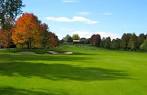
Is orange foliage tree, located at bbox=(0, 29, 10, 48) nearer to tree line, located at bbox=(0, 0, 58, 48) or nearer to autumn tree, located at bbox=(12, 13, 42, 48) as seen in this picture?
tree line, located at bbox=(0, 0, 58, 48)

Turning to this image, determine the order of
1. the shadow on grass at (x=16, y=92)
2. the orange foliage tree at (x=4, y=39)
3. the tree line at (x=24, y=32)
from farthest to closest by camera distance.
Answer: the orange foliage tree at (x=4, y=39), the tree line at (x=24, y=32), the shadow on grass at (x=16, y=92)

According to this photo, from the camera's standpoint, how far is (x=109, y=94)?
26219 millimetres

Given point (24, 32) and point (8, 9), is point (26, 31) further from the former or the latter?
point (8, 9)

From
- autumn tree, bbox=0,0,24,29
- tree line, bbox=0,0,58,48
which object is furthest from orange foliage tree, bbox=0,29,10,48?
autumn tree, bbox=0,0,24,29

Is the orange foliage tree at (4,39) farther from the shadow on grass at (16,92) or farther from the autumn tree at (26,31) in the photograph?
the shadow on grass at (16,92)

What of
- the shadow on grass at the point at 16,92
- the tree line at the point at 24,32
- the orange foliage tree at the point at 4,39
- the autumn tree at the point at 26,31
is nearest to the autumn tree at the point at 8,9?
the tree line at the point at 24,32

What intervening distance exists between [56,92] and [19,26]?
81174 millimetres

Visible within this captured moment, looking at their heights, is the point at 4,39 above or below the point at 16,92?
above

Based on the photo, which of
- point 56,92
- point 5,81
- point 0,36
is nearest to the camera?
point 56,92

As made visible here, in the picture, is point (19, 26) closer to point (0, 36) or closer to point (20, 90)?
point (0, 36)

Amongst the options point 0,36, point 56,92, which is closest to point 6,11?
point 56,92

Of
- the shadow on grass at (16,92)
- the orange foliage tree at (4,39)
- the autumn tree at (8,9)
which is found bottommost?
the shadow on grass at (16,92)

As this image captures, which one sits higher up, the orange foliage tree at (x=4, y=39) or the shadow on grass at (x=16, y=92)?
the orange foliage tree at (x=4, y=39)

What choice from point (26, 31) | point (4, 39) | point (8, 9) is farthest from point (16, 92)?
point (4, 39)
